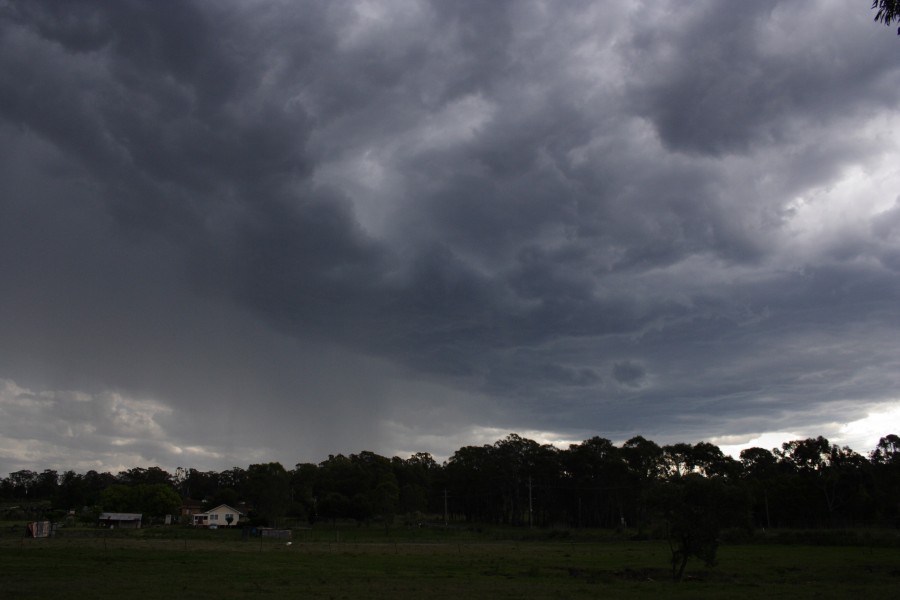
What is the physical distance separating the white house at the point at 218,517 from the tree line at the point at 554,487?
22.9 feet

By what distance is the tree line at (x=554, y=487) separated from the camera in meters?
114

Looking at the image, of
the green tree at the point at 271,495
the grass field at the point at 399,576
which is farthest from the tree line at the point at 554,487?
the grass field at the point at 399,576

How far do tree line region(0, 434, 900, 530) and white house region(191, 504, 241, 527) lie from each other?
22.9 feet

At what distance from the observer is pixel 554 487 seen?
468 feet

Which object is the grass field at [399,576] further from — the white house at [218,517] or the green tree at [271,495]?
the white house at [218,517]

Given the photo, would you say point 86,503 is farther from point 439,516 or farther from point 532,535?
point 532,535

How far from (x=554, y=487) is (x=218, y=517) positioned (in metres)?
73.1

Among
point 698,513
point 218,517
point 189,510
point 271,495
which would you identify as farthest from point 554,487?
point 698,513

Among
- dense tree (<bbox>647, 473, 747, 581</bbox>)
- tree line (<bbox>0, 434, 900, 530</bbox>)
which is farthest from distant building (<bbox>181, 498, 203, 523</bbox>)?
dense tree (<bbox>647, 473, 747, 581</bbox>)

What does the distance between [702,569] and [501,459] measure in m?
106

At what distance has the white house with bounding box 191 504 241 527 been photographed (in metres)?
135

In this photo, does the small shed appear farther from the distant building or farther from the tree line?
the distant building

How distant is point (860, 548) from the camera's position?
7294 centimetres

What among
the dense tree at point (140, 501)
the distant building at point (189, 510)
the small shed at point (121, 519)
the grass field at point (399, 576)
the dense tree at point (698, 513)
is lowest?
the distant building at point (189, 510)
